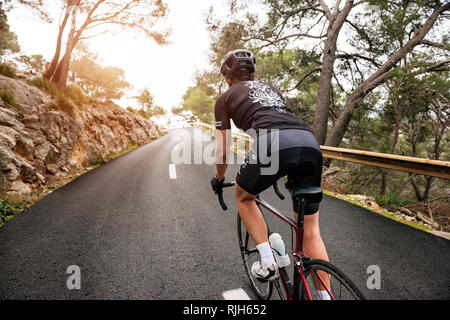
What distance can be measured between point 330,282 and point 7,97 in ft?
28.4

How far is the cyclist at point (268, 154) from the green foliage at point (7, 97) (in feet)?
23.9

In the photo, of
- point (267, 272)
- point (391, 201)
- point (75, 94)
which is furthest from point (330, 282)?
point (75, 94)

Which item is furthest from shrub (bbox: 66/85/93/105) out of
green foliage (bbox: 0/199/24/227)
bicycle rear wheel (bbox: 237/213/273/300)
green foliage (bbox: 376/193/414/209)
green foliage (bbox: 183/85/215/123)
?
green foliage (bbox: 183/85/215/123)

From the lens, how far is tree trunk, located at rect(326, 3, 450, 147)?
6.56 m

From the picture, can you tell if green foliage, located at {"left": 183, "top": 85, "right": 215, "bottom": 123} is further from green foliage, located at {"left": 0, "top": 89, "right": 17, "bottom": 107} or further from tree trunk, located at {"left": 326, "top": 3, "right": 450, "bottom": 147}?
green foliage, located at {"left": 0, "top": 89, "right": 17, "bottom": 107}

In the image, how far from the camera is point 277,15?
8.91 meters

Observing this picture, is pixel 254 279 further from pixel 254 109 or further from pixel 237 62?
pixel 237 62

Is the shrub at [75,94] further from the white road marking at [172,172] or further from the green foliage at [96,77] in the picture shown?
the green foliage at [96,77]

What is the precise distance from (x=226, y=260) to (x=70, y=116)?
903 cm

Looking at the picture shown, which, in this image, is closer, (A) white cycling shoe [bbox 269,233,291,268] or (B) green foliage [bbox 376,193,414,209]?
(A) white cycling shoe [bbox 269,233,291,268]

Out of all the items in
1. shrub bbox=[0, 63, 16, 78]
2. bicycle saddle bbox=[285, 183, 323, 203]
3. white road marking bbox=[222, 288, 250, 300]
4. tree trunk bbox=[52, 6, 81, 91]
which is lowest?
white road marking bbox=[222, 288, 250, 300]

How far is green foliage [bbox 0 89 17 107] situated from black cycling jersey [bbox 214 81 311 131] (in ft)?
23.9
